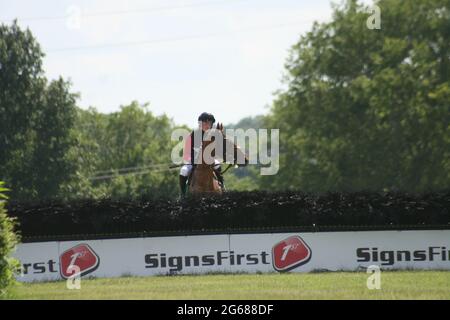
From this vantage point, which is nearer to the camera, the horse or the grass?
the grass

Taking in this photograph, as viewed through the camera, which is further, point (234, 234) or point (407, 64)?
point (407, 64)

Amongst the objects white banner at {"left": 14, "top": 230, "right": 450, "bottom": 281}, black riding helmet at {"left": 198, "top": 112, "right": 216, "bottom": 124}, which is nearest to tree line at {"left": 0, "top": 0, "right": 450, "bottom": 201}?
white banner at {"left": 14, "top": 230, "right": 450, "bottom": 281}

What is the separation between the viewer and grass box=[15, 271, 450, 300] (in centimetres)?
1539

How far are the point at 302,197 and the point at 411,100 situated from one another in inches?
1382

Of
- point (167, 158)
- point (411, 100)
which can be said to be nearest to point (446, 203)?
point (411, 100)

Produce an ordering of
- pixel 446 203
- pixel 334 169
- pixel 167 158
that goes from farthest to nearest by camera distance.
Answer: pixel 167 158 → pixel 334 169 → pixel 446 203

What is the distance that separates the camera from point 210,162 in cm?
2191

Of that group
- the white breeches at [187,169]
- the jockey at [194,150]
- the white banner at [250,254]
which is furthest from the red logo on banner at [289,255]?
the white breeches at [187,169]

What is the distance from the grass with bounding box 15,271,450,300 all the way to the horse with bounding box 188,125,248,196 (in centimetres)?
277

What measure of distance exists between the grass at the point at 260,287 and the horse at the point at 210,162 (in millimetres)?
2768

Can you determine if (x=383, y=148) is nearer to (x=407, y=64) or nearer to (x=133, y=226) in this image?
(x=407, y=64)

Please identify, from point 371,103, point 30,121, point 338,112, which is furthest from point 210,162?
point 30,121

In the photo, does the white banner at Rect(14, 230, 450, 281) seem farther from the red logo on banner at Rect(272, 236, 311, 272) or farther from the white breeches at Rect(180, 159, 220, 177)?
the white breeches at Rect(180, 159, 220, 177)
